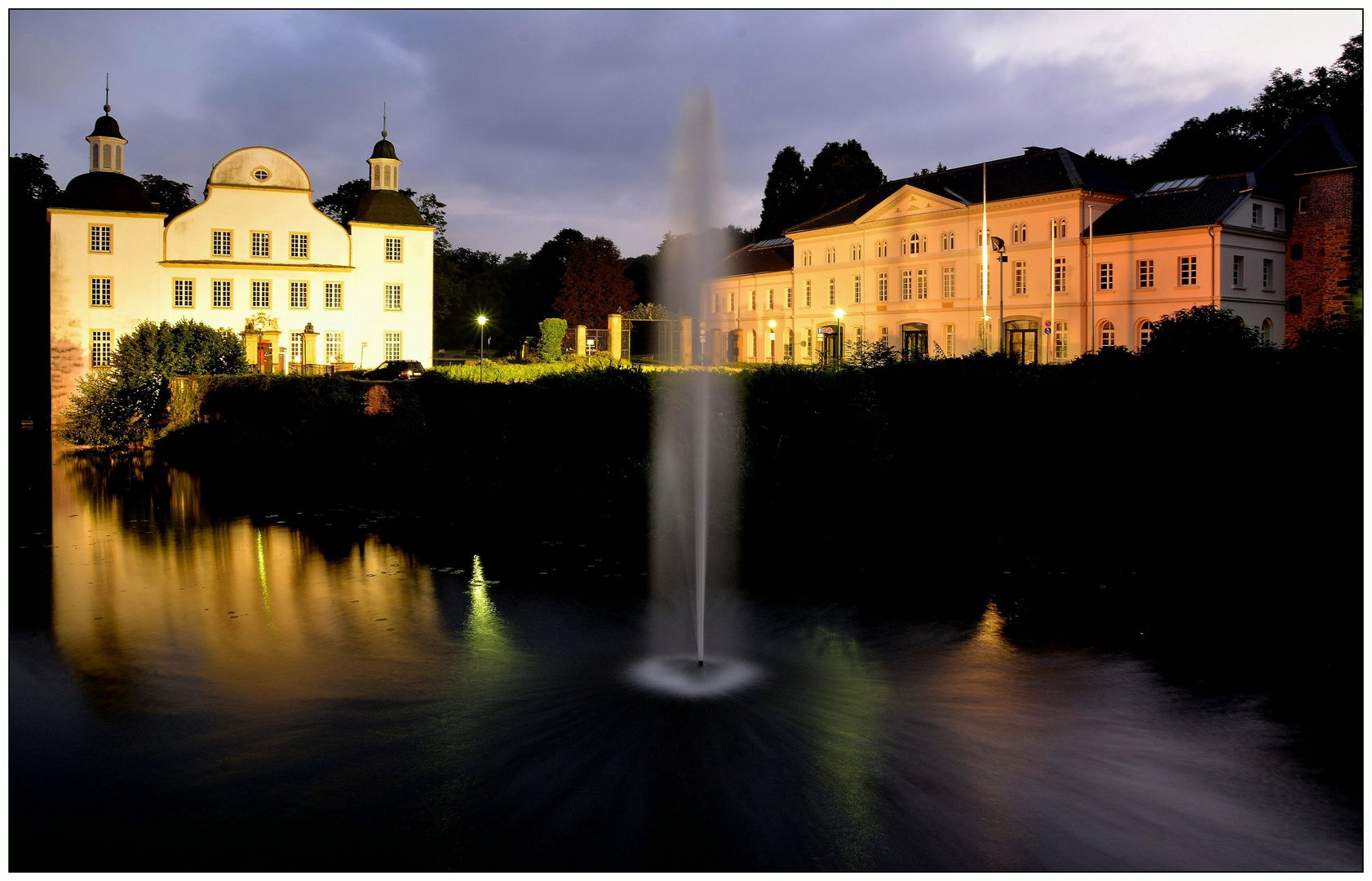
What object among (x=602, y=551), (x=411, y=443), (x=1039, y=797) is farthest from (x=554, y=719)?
(x=411, y=443)

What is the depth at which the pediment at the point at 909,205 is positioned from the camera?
6462 centimetres

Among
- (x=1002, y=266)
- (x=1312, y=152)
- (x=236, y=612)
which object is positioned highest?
(x=1312, y=152)

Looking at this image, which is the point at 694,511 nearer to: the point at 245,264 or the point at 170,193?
the point at 245,264

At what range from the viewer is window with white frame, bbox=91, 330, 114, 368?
170 feet

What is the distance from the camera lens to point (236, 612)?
10508 millimetres

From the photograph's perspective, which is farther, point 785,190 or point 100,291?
point 785,190

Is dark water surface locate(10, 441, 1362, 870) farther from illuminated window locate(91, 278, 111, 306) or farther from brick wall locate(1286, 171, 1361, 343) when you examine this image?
brick wall locate(1286, 171, 1361, 343)

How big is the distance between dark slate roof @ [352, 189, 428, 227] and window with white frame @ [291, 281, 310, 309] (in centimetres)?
511

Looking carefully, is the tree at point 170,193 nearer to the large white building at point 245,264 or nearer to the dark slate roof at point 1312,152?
the large white building at point 245,264

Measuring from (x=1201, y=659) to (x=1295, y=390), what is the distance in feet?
20.2

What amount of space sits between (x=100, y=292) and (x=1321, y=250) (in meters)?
66.3

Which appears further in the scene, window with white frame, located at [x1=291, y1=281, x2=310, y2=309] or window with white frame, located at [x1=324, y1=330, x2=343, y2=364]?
window with white frame, located at [x1=324, y1=330, x2=343, y2=364]

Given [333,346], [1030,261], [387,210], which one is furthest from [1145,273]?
[333,346]

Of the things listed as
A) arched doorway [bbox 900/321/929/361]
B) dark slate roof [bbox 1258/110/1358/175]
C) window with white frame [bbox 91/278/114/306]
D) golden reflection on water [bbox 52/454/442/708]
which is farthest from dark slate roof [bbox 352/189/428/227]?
dark slate roof [bbox 1258/110/1358/175]
